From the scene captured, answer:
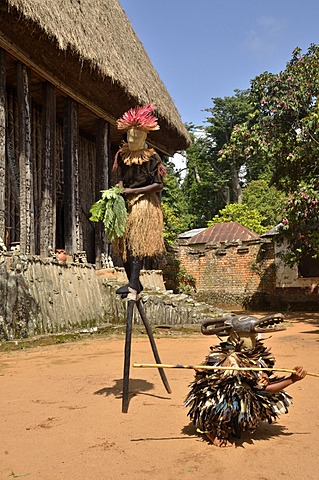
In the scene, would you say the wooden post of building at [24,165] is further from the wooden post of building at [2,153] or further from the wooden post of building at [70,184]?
the wooden post of building at [70,184]

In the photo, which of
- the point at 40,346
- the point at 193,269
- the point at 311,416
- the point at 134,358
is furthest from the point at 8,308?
the point at 193,269

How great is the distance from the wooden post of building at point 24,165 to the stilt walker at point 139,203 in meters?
4.87

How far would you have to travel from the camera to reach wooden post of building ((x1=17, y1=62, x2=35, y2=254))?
853cm

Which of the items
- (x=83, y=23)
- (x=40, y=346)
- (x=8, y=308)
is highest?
(x=83, y=23)

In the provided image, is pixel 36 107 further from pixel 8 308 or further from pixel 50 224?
pixel 8 308

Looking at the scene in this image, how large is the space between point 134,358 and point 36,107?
7.48m

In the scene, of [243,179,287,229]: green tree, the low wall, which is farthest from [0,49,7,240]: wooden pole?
[243,179,287,229]: green tree

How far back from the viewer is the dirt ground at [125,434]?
2285 mm

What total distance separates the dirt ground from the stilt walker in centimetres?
65

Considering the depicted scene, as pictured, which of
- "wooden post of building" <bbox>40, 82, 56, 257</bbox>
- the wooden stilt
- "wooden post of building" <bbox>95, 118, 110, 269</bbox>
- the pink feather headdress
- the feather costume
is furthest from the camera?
"wooden post of building" <bbox>95, 118, 110, 269</bbox>

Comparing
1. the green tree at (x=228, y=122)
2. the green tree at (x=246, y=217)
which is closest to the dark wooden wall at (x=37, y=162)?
the green tree at (x=246, y=217)

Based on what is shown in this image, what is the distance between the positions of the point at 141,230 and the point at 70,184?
22.8 feet

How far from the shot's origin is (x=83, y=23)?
9594 millimetres

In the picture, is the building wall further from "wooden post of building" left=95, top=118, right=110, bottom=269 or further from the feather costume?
the feather costume
